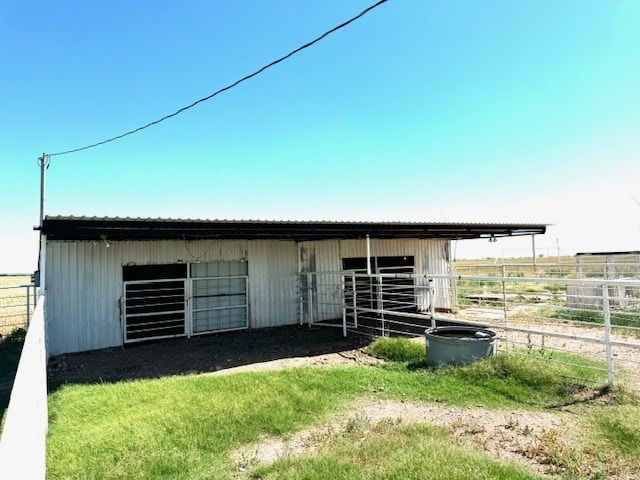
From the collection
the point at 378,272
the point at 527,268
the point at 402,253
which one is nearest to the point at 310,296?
the point at 378,272

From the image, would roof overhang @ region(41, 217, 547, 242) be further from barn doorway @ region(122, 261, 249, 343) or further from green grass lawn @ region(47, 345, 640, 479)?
green grass lawn @ region(47, 345, 640, 479)

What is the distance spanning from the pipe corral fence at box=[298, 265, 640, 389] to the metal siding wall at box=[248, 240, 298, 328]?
37 cm

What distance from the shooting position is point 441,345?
6.23m

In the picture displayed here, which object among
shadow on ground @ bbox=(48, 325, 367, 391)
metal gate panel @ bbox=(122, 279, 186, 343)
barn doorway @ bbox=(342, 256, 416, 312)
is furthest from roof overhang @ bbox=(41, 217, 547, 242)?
shadow on ground @ bbox=(48, 325, 367, 391)

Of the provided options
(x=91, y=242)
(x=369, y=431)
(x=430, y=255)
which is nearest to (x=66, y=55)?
(x=91, y=242)

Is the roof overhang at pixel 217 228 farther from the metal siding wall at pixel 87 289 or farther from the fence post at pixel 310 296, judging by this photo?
the fence post at pixel 310 296

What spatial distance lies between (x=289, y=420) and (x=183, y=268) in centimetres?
689

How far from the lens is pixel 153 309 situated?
10.4 metres

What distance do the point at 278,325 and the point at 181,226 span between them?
4796 millimetres

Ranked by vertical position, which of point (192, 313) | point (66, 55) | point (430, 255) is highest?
point (66, 55)

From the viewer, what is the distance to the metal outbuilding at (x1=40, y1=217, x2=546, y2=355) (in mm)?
8625

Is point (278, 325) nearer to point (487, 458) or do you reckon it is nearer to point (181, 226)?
point (181, 226)

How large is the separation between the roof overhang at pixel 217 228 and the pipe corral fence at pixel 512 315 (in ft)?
3.97

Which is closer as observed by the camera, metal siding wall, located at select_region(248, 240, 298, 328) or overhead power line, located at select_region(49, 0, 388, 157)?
overhead power line, located at select_region(49, 0, 388, 157)
